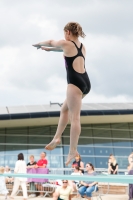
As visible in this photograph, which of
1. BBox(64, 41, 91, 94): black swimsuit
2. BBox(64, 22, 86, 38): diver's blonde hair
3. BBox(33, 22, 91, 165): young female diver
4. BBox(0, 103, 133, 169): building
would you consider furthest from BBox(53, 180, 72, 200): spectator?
BBox(0, 103, 133, 169): building

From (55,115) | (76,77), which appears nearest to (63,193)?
(76,77)

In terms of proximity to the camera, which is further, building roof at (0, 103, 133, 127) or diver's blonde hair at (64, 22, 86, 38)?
building roof at (0, 103, 133, 127)

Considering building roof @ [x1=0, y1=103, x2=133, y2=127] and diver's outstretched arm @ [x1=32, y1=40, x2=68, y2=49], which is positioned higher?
building roof @ [x1=0, y1=103, x2=133, y2=127]

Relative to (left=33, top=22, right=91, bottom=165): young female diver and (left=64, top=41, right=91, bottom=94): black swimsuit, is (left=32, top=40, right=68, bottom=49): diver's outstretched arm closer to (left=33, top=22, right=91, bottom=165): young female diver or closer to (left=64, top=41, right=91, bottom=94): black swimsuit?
(left=33, top=22, right=91, bottom=165): young female diver

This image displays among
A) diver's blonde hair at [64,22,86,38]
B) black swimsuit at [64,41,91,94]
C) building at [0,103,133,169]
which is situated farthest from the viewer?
building at [0,103,133,169]

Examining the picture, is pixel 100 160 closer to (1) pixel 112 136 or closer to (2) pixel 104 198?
(1) pixel 112 136

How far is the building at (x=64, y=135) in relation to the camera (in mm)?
19562

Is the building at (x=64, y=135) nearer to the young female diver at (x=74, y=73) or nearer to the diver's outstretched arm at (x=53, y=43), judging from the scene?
the diver's outstretched arm at (x=53, y=43)

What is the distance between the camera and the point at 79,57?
3.63 metres

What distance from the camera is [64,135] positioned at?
2125 cm

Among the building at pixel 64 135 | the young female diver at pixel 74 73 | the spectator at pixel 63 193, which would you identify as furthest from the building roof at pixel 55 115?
the young female diver at pixel 74 73

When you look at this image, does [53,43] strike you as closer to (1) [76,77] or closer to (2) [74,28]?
(2) [74,28]

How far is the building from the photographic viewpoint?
19562 millimetres

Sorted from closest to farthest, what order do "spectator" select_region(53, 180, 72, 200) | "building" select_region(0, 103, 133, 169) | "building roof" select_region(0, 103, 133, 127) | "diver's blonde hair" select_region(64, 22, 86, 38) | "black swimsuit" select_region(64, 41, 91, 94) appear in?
"black swimsuit" select_region(64, 41, 91, 94) < "diver's blonde hair" select_region(64, 22, 86, 38) < "spectator" select_region(53, 180, 72, 200) < "building roof" select_region(0, 103, 133, 127) < "building" select_region(0, 103, 133, 169)
